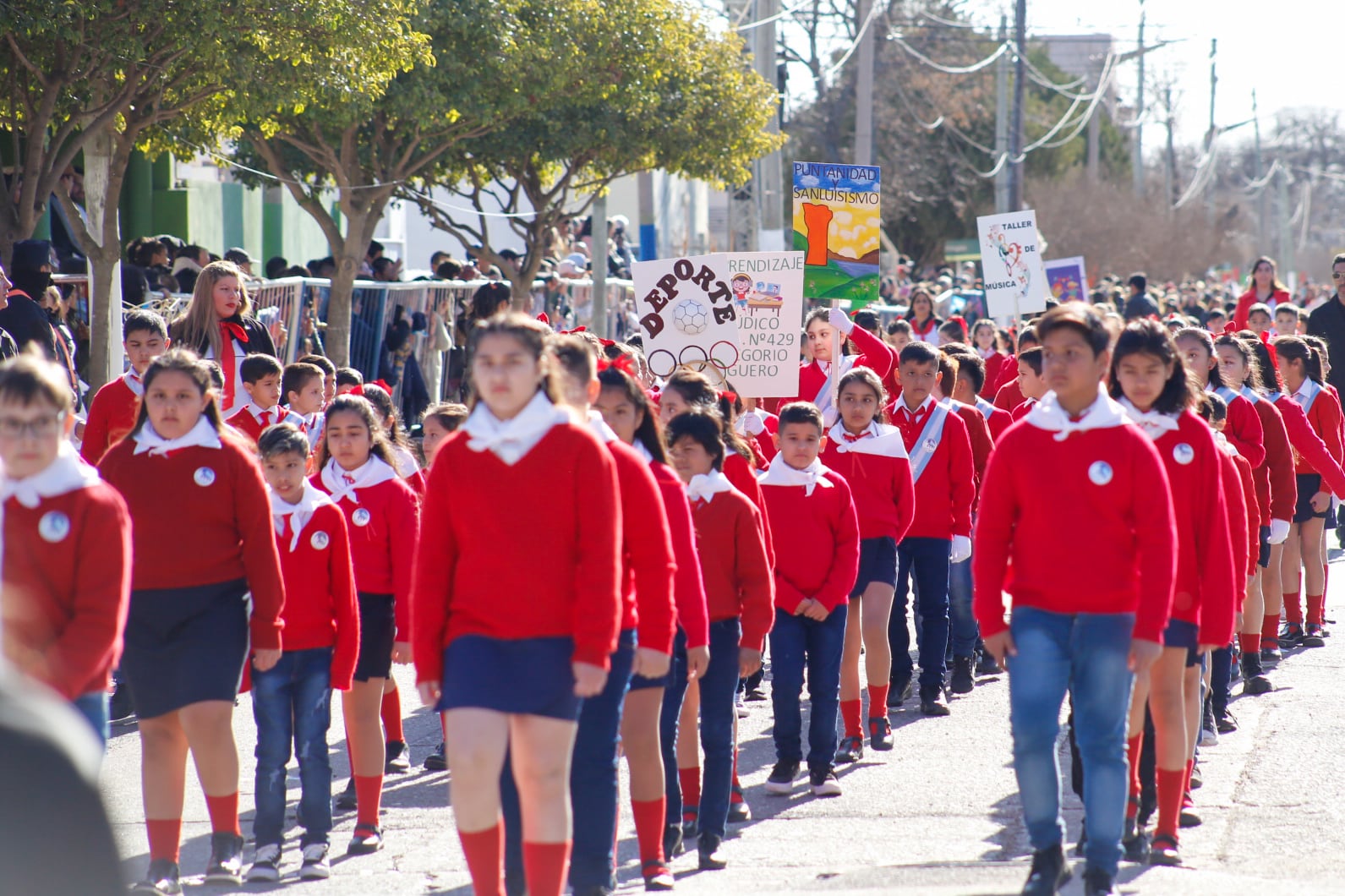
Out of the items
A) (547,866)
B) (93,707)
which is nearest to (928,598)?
(547,866)

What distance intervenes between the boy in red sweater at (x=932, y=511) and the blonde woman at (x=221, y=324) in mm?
3277

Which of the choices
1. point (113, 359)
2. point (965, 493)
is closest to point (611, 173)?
point (113, 359)

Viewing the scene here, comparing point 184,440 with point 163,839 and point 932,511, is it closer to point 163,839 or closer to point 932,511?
point 163,839

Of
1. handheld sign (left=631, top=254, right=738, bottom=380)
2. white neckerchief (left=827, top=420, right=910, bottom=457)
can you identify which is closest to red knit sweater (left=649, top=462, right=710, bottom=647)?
white neckerchief (left=827, top=420, right=910, bottom=457)

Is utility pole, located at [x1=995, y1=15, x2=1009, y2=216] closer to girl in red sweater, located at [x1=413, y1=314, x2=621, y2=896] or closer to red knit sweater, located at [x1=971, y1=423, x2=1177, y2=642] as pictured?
red knit sweater, located at [x1=971, y1=423, x2=1177, y2=642]

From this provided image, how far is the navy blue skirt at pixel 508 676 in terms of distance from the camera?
4.48 m

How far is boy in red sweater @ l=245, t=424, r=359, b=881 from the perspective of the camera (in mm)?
5887

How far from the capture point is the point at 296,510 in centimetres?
605

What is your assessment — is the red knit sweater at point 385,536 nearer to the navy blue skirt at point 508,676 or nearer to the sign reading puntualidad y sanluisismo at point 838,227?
the navy blue skirt at point 508,676

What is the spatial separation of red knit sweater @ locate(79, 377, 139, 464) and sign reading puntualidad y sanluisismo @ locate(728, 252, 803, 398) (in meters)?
3.69

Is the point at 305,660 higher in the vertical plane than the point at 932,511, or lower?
lower

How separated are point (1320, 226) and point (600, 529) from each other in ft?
420

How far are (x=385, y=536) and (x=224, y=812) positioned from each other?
1272 mm

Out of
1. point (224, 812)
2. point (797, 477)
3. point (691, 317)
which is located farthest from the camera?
point (691, 317)
